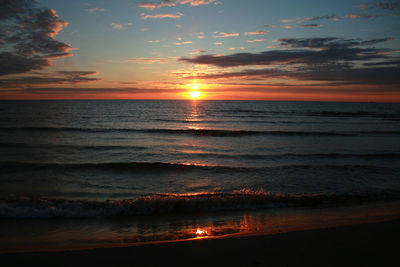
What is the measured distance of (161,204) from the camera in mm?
6172

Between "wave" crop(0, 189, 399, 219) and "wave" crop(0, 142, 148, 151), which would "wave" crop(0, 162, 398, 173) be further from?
"wave" crop(0, 142, 148, 151)

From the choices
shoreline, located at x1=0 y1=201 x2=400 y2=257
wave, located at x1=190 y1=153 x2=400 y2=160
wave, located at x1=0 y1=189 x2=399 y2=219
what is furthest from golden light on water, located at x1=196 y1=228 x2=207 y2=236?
wave, located at x1=190 y1=153 x2=400 y2=160

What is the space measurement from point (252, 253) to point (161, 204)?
3.08 m

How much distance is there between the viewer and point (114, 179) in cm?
884

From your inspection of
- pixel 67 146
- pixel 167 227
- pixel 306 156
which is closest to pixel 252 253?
pixel 167 227

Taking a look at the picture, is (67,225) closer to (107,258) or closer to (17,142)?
(107,258)

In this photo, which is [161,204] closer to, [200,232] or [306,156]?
[200,232]

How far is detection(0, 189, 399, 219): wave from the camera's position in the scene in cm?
566

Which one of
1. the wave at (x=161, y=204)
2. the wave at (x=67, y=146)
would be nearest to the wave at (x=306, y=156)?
the wave at (x=67, y=146)

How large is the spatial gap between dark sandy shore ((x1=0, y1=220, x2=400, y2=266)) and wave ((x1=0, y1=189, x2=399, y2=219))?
201 cm

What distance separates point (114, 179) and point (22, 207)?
→ 3.34 meters

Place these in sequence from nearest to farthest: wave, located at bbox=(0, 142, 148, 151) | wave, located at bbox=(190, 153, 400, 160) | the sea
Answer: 1. the sea
2. wave, located at bbox=(190, 153, 400, 160)
3. wave, located at bbox=(0, 142, 148, 151)

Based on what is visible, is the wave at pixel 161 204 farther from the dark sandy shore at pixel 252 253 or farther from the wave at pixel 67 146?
the wave at pixel 67 146

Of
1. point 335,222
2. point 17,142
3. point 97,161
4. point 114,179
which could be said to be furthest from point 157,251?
point 17,142
